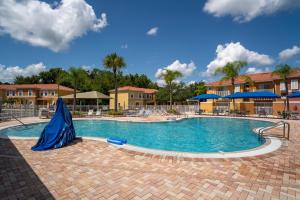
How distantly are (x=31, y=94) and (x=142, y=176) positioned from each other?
48.4 m

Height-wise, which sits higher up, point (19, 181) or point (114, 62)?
point (114, 62)

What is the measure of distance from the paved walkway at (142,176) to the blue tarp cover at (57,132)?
615 millimetres

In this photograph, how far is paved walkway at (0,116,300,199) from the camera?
3.40 m

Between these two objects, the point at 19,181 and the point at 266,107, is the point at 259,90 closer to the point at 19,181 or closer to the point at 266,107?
the point at 266,107

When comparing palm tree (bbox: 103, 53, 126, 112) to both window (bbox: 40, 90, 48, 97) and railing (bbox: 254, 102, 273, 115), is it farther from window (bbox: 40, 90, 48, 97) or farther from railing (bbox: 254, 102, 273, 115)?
window (bbox: 40, 90, 48, 97)

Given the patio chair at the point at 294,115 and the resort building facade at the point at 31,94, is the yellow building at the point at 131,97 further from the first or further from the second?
the patio chair at the point at 294,115

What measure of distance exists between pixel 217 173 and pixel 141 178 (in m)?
1.90

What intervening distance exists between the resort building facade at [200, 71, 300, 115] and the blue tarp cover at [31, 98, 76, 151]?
22.1 meters

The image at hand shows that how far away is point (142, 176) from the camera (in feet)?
13.7

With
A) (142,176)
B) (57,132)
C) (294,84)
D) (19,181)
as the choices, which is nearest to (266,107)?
(294,84)

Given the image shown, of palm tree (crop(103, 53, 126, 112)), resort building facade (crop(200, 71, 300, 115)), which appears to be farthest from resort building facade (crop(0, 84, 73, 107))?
resort building facade (crop(200, 71, 300, 115))

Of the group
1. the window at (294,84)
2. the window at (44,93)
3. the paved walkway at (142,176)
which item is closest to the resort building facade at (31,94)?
the window at (44,93)

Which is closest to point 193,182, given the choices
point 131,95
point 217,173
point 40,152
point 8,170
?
point 217,173

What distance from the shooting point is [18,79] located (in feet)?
197
